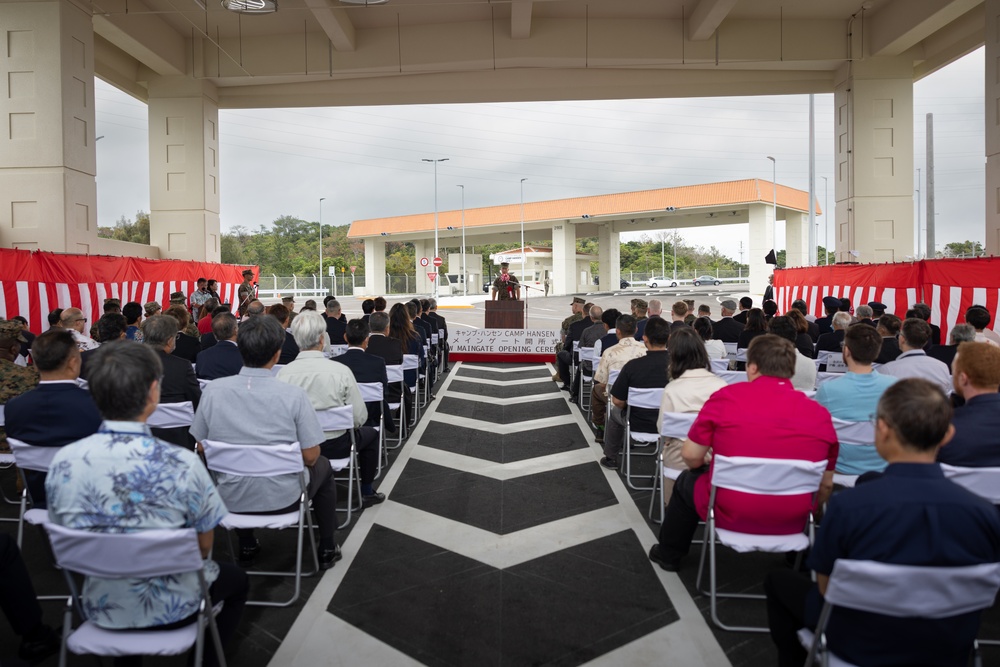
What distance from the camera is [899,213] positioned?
15711mm

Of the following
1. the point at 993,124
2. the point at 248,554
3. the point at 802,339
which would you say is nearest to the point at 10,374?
the point at 248,554

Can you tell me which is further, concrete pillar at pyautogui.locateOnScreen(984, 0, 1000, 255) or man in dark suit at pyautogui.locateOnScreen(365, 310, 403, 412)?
concrete pillar at pyautogui.locateOnScreen(984, 0, 1000, 255)

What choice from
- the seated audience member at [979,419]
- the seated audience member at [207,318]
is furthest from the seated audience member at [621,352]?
the seated audience member at [207,318]

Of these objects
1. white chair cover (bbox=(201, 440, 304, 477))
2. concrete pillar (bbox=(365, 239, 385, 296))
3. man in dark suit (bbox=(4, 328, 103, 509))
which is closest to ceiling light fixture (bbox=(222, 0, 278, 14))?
man in dark suit (bbox=(4, 328, 103, 509))

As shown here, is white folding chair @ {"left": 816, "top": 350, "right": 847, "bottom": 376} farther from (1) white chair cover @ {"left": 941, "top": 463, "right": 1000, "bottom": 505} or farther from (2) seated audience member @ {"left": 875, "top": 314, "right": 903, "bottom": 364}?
(1) white chair cover @ {"left": 941, "top": 463, "right": 1000, "bottom": 505}

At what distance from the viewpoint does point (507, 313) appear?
16.6m

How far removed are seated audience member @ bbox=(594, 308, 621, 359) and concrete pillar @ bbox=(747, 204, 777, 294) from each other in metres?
31.9

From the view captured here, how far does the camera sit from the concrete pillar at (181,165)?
16.5 meters

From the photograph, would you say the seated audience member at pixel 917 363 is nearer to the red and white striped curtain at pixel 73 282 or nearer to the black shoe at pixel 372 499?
the black shoe at pixel 372 499

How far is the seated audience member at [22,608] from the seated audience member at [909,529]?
3.22 metres

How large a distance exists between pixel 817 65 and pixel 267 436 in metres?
16.5

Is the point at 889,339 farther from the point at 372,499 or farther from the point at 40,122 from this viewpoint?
the point at 40,122

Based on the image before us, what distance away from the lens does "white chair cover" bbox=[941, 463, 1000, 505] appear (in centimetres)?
311

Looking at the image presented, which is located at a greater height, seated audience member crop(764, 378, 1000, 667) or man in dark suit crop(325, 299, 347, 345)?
man in dark suit crop(325, 299, 347, 345)
